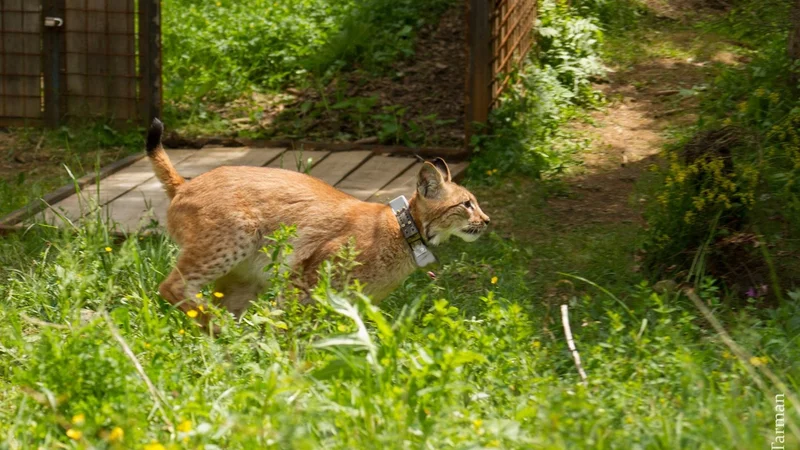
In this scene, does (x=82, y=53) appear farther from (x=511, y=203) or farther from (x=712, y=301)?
(x=712, y=301)

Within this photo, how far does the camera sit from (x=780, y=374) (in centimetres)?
480

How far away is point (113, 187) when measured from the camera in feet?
30.0

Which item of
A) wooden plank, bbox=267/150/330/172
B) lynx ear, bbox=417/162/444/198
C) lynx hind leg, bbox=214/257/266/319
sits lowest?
lynx hind leg, bbox=214/257/266/319

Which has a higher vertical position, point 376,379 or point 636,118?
point 636,118

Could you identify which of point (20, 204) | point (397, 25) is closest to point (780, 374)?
point (20, 204)

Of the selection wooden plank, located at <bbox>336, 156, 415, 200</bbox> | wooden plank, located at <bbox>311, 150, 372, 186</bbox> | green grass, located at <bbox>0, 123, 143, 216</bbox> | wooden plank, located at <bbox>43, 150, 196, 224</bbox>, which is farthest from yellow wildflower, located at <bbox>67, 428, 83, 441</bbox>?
green grass, located at <bbox>0, 123, 143, 216</bbox>

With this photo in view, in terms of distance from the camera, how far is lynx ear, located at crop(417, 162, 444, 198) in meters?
6.33

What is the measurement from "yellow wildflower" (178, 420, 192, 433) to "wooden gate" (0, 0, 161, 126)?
22.5 feet

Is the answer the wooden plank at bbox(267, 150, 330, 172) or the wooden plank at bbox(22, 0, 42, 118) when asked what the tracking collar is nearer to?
the wooden plank at bbox(267, 150, 330, 172)

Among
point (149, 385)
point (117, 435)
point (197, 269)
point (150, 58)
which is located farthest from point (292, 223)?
point (150, 58)

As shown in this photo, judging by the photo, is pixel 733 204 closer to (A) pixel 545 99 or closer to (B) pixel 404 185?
(B) pixel 404 185

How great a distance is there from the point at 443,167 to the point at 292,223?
106 centimetres

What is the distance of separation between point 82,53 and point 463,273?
545 cm

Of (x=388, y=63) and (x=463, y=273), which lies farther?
(x=388, y=63)
